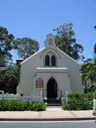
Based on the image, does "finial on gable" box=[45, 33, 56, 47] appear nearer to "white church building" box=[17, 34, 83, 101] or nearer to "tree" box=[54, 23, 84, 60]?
"white church building" box=[17, 34, 83, 101]

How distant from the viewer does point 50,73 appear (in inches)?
870

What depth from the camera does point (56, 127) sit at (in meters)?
8.39

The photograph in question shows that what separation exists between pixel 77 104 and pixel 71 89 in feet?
24.9

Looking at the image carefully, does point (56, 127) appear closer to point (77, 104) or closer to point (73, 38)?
point (77, 104)

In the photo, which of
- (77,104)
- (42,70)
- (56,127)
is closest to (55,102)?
(42,70)

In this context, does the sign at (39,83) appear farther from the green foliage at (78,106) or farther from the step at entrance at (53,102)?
the green foliage at (78,106)

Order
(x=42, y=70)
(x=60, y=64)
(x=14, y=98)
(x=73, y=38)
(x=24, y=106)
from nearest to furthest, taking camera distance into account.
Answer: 1. (x=24, y=106)
2. (x=14, y=98)
3. (x=42, y=70)
4. (x=60, y=64)
5. (x=73, y=38)

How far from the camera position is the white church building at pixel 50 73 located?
21828mm

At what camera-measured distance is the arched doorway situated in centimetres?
2294

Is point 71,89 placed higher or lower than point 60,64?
lower

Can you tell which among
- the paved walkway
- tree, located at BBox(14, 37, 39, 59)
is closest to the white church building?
the paved walkway

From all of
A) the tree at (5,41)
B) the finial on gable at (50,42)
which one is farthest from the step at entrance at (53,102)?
the tree at (5,41)

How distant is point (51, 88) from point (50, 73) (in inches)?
98.1

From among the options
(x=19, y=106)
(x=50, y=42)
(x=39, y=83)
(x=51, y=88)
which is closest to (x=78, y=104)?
(x=19, y=106)
